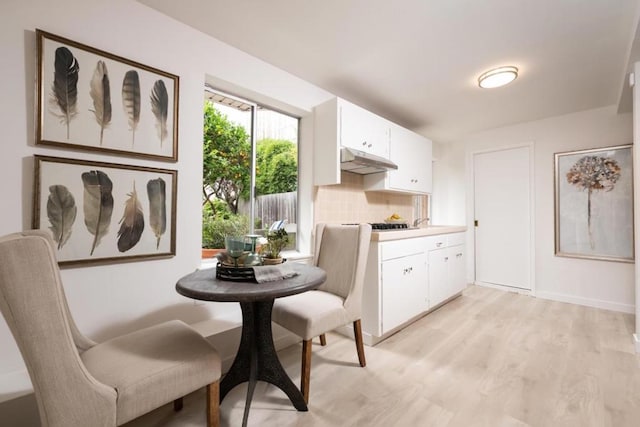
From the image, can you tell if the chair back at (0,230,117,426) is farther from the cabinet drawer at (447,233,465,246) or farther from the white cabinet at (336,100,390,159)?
the cabinet drawer at (447,233,465,246)

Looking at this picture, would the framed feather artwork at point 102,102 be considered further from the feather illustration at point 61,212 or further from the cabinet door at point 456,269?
the cabinet door at point 456,269

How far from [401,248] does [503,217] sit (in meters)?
2.43

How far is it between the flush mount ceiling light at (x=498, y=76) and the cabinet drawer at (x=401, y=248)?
156 centimetres

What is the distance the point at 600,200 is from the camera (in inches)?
131

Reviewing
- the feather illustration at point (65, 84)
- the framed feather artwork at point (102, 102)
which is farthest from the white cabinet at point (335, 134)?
the feather illustration at point (65, 84)

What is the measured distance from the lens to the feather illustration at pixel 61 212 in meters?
1.43

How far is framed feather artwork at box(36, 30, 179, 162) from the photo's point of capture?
1.42 m

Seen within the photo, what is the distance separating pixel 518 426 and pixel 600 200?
3238 mm

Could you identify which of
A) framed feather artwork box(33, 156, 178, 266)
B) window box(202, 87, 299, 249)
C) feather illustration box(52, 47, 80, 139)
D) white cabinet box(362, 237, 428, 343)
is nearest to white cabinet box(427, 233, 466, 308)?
white cabinet box(362, 237, 428, 343)

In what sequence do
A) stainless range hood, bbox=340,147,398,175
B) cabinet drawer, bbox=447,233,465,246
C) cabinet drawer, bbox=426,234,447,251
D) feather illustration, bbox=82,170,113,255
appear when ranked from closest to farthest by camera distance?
feather illustration, bbox=82,170,113,255
stainless range hood, bbox=340,147,398,175
cabinet drawer, bbox=426,234,447,251
cabinet drawer, bbox=447,233,465,246

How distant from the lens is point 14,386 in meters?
1.32

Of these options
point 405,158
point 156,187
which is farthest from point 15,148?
point 405,158

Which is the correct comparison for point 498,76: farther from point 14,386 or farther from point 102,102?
point 14,386

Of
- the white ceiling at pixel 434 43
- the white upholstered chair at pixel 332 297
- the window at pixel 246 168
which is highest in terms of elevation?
the white ceiling at pixel 434 43
